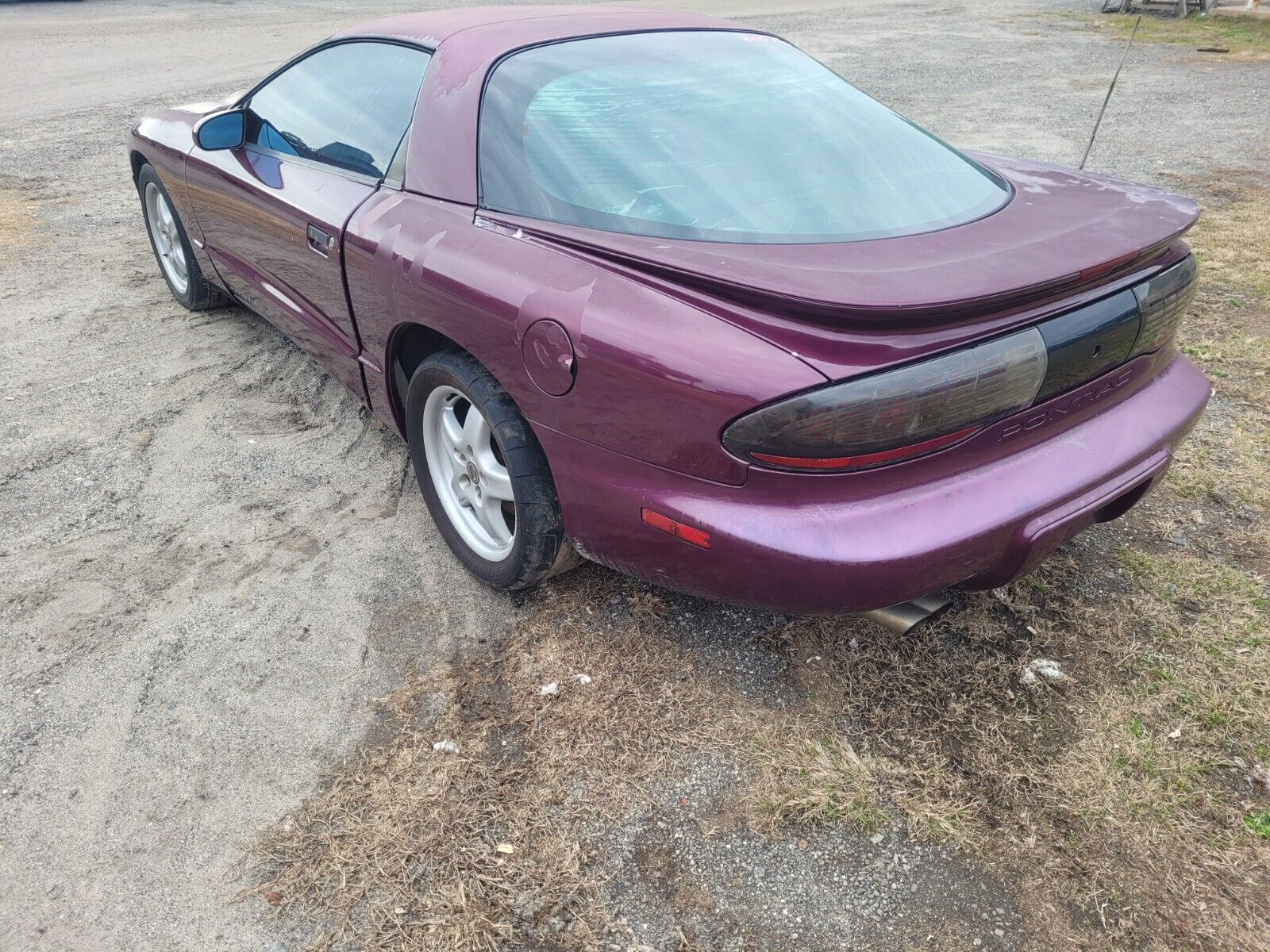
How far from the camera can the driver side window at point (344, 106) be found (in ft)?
9.19

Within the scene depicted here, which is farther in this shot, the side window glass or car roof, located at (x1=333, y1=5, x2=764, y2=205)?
the side window glass

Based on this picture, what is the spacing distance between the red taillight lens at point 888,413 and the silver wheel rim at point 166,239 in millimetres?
3701

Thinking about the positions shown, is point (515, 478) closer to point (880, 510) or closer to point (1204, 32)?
point (880, 510)

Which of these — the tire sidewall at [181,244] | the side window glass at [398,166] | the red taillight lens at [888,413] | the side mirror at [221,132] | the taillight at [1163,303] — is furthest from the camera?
the tire sidewall at [181,244]

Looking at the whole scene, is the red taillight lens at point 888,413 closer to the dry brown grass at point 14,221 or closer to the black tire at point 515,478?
the black tire at point 515,478

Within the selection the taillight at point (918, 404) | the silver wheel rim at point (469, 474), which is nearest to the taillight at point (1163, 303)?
the taillight at point (918, 404)

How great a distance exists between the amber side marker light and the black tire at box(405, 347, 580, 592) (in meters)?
0.39

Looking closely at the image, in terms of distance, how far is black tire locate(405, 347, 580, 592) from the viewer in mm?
2301

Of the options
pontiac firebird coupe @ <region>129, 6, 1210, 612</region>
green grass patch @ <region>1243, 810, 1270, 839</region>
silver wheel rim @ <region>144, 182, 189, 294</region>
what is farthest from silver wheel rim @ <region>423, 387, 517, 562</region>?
silver wheel rim @ <region>144, 182, 189, 294</region>

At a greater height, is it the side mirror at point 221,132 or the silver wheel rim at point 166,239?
the side mirror at point 221,132

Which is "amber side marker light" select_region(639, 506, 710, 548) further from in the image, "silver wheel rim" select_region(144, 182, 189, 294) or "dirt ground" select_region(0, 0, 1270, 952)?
"silver wheel rim" select_region(144, 182, 189, 294)

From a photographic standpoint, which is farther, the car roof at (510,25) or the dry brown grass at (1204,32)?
the dry brown grass at (1204,32)

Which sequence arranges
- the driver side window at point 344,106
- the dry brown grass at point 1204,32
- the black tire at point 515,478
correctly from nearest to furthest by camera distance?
1. the black tire at point 515,478
2. the driver side window at point 344,106
3. the dry brown grass at point 1204,32

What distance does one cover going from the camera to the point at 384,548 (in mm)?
2871
